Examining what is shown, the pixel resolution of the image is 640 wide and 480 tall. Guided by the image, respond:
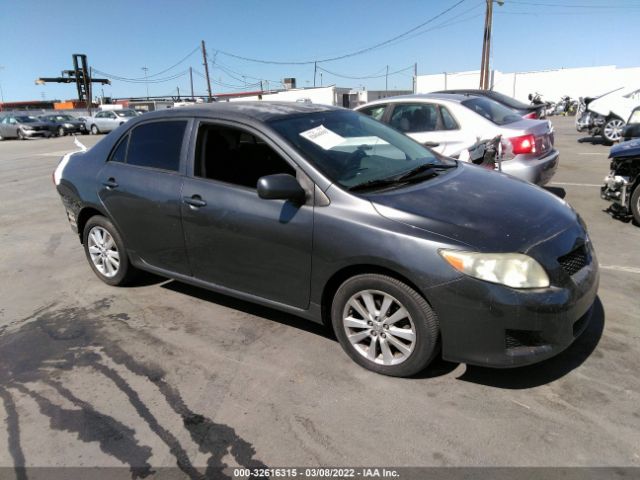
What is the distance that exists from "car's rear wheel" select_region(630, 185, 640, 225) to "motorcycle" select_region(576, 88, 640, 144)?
952cm

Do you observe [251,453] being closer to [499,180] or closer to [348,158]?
[348,158]

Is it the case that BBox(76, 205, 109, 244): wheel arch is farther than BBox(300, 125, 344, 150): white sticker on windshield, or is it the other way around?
BBox(76, 205, 109, 244): wheel arch

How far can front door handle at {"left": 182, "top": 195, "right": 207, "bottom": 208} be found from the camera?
3660mm

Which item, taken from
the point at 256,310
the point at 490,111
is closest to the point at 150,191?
the point at 256,310

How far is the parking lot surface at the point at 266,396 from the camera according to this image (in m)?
2.49

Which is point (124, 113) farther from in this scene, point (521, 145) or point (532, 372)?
point (532, 372)

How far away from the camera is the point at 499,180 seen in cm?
366

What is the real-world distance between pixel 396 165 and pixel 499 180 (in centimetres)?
77

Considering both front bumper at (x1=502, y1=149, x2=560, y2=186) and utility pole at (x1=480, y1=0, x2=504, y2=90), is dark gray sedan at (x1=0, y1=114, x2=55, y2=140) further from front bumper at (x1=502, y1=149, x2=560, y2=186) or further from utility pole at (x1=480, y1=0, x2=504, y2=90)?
front bumper at (x1=502, y1=149, x2=560, y2=186)

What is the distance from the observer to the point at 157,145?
4.12 metres

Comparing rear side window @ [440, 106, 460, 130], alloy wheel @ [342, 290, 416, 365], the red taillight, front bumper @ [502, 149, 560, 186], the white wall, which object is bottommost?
alloy wheel @ [342, 290, 416, 365]

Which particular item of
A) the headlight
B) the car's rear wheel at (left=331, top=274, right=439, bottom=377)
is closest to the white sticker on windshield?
the car's rear wheel at (left=331, top=274, right=439, bottom=377)

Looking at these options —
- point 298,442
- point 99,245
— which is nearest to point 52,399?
point 298,442

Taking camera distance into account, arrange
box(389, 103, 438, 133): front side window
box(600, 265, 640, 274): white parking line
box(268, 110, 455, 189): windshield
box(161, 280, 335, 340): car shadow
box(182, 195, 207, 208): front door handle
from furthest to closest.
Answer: box(389, 103, 438, 133): front side window, box(600, 265, 640, 274): white parking line, box(161, 280, 335, 340): car shadow, box(182, 195, 207, 208): front door handle, box(268, 110, 455, 189): windshield
